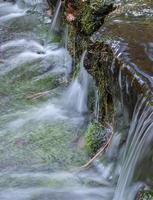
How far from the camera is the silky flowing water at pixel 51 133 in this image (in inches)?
150

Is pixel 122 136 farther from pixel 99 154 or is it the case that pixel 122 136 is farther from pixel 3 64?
pixel 3 64

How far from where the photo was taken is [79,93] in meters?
5.45

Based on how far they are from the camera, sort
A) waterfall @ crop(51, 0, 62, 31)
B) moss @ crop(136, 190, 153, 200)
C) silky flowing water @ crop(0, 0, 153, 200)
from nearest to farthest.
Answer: moss @ crop(136, 190, 153, 200), silky flowing water @ crop(0, 0, 153, 200), waterfall @ crop(51, 0, 62, 31)

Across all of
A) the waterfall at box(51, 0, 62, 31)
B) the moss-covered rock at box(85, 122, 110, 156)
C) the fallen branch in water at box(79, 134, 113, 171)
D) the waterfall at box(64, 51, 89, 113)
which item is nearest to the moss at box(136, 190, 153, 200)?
the fallen branch in water at box(79, 134, 113, 171)

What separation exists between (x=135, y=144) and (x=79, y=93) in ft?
6.39

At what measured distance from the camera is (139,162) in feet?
11.5

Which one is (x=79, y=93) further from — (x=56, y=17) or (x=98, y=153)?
Answer: (x=56, y=17)

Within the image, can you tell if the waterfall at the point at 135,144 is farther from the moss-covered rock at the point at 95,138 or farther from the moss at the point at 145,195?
the moss-covered rock at the point at 95,138

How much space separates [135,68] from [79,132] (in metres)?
1.40

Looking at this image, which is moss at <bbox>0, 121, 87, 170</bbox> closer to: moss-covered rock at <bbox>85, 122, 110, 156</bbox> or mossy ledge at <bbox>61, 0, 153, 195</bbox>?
moss-covered rock at <bbox>85, 122, 110, 156</bbox>

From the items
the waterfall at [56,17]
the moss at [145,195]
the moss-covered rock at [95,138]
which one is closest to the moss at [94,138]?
the moss-covered rock at [95,138]

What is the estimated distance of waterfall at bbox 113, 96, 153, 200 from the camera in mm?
3391

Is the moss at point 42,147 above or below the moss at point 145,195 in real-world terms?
below

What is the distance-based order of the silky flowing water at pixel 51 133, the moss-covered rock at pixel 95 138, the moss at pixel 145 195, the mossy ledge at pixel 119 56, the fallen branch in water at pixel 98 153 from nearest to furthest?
the moss at pixel 145 195, the mossy ledge at pixel 119 56, the silky flowing water at pixel 51 133, the fallen branch in water at pixel 98 153, the moss-covered rock at pixel 95 138
